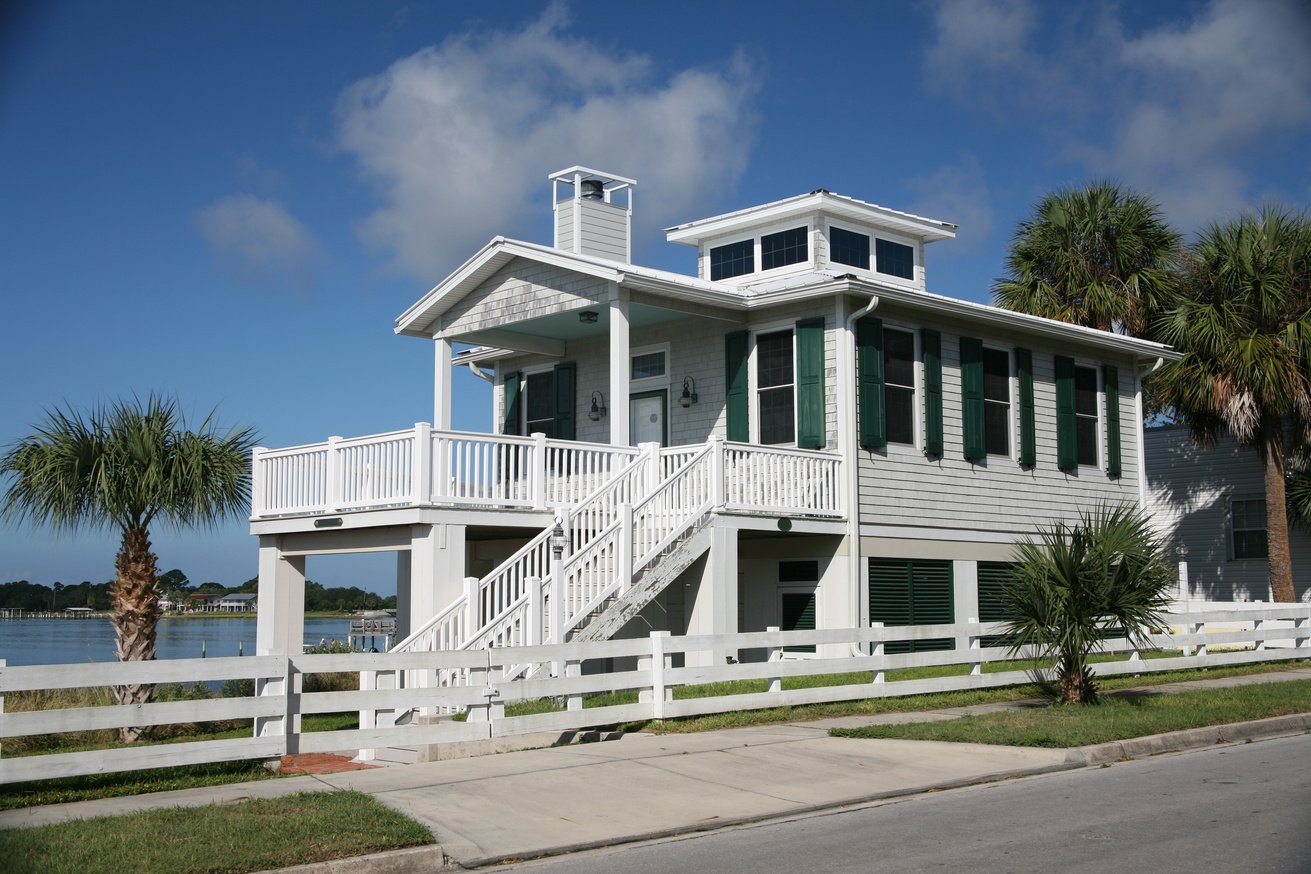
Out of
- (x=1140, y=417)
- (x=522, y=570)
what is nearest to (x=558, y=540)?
(x=522, y=570)

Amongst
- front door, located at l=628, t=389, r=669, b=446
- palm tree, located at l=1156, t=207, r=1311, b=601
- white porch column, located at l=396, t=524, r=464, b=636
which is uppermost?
palm tree, located at l=1156, t=207, r=1311, b=601

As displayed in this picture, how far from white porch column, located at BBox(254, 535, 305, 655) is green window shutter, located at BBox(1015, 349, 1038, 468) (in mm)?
12214

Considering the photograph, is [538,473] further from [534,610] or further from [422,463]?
[534,610]

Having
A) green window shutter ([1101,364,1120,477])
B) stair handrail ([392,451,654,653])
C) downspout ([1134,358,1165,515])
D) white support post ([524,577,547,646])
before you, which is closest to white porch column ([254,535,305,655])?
stair handrail ([392,451,654,653])

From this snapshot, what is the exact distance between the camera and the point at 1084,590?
15.1 metres

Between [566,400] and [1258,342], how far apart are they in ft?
46.8

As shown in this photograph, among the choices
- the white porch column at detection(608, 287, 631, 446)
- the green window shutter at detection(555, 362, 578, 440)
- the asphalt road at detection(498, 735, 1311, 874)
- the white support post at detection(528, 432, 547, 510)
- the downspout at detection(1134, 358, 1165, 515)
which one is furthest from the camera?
the downspout at detection(1134, 358, 1165, 515)

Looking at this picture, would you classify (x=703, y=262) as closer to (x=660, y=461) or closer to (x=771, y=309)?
(x=771, y=309)

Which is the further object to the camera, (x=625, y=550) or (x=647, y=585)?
(x=647, y=585)

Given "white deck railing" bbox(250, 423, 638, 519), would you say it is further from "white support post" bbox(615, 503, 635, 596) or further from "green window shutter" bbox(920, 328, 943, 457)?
"green window shutter" bbox(920, 328, 943, 457)

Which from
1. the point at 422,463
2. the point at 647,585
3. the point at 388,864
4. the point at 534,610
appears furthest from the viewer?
the point at 422,463

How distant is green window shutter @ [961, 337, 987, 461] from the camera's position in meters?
22.1

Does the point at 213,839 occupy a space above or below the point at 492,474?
below

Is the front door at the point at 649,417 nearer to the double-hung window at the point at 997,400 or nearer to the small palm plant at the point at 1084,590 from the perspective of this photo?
the double-hung window at the point at 997,400
